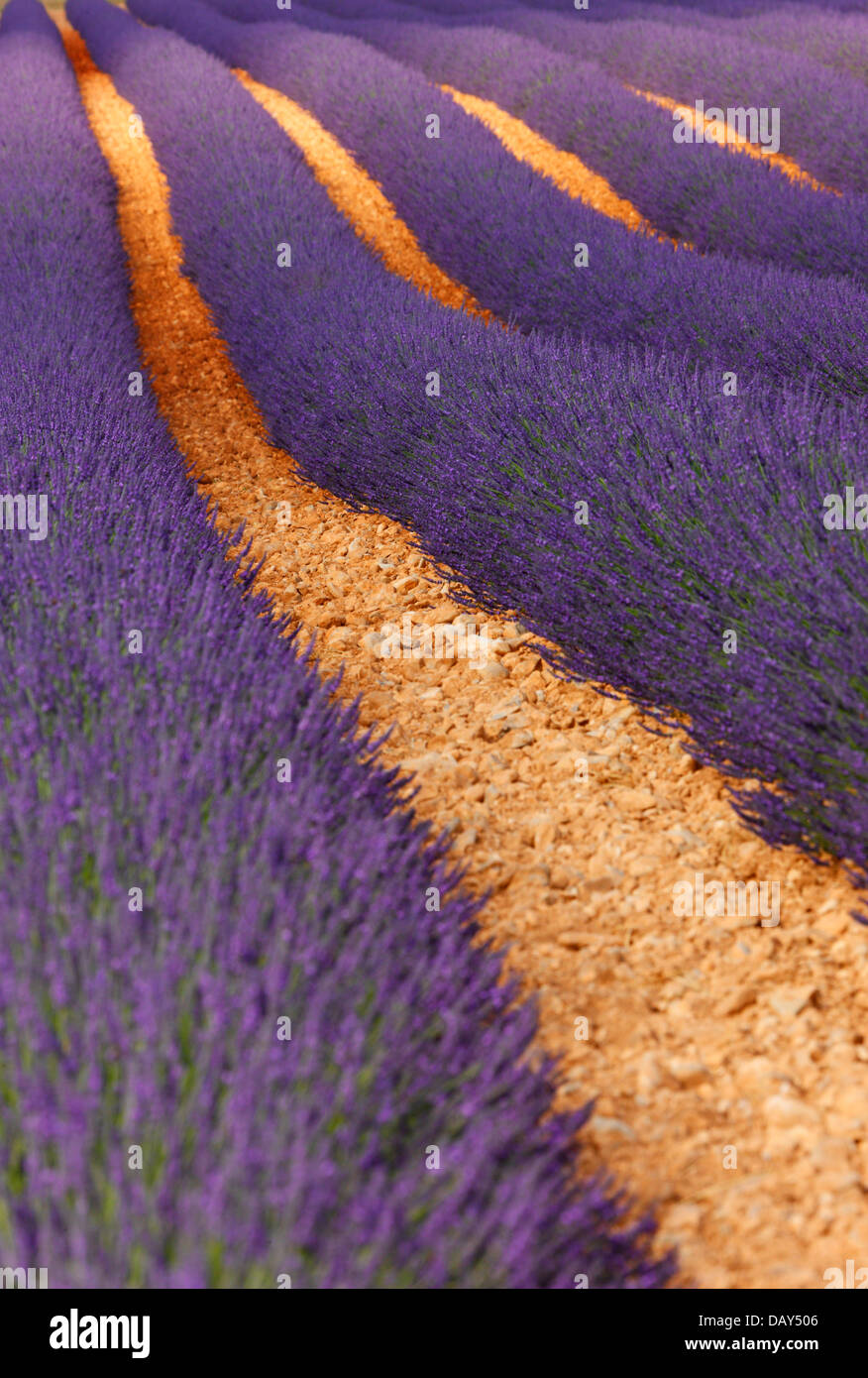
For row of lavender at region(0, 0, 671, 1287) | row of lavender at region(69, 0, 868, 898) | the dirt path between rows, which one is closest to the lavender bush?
row of lavender at region(69, 0, 868, 898)

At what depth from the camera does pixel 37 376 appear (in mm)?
3406

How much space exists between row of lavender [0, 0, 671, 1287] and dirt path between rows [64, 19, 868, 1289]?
184mm

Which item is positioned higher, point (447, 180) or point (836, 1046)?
point (447, 180)

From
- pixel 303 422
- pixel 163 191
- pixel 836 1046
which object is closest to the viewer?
pixel 836 1046

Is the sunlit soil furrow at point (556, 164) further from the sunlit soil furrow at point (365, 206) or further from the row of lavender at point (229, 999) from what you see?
the row of lavender at point (229, 999)

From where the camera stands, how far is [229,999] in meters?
1.17

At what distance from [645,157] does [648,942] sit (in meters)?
7.02

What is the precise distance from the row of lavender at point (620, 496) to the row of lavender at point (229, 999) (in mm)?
716

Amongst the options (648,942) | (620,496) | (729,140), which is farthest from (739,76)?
(648,942)

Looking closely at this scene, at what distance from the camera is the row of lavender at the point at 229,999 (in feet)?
3.22

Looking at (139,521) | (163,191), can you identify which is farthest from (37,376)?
(163,191)

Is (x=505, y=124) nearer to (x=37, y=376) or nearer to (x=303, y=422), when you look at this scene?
(x=303, y=422)

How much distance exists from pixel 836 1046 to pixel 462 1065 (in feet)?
2.13

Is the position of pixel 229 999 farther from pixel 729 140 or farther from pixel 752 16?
pixel 752 16
